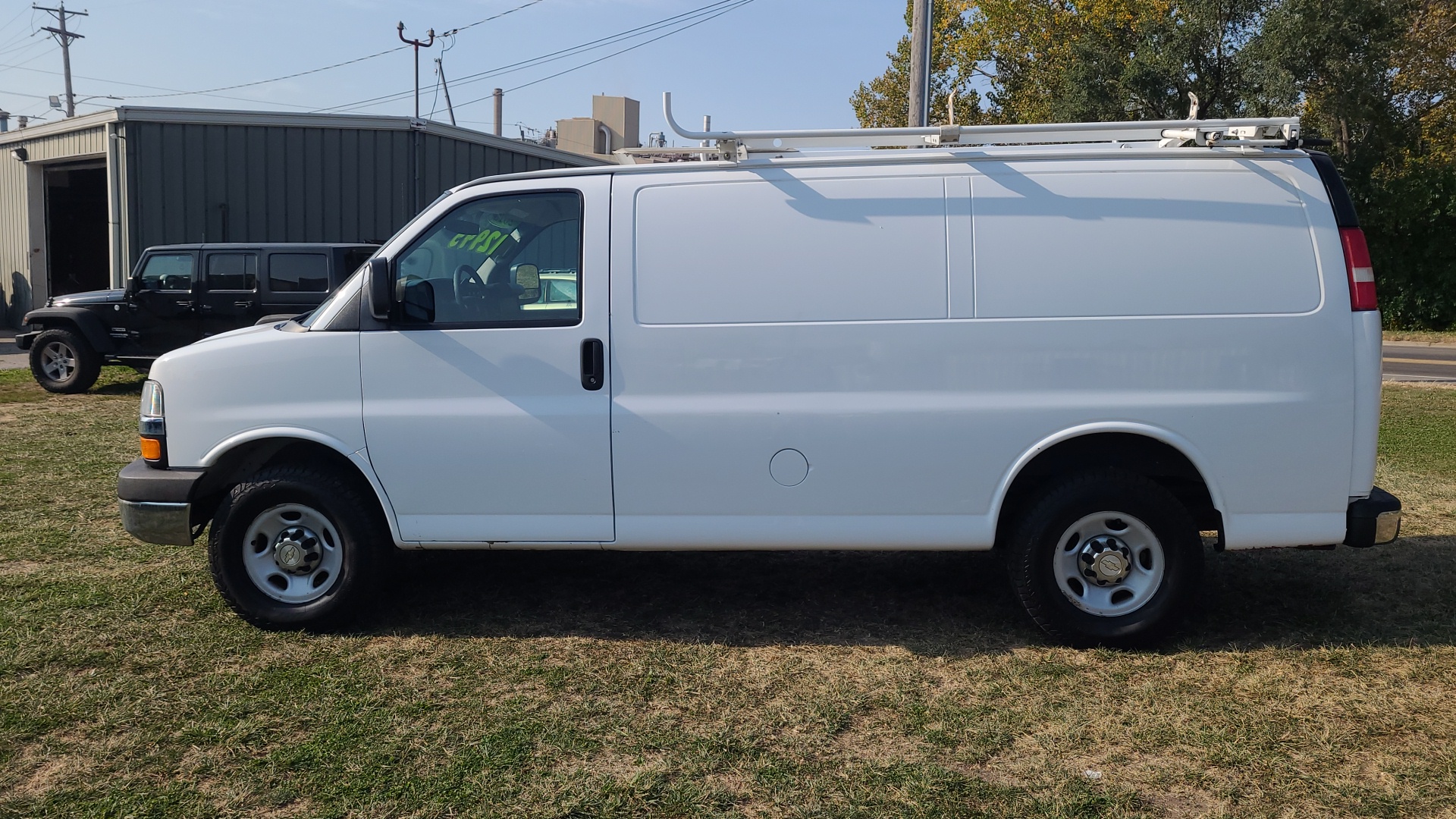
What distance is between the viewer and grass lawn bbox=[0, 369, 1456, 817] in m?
3.50

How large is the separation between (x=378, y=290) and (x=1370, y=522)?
4278mm

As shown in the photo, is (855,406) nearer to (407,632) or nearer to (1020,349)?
(1020,349)

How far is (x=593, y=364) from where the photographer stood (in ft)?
15.6

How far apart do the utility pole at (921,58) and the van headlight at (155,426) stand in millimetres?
8555

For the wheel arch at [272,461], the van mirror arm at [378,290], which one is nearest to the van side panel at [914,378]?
the van mirror arm at [378,290]

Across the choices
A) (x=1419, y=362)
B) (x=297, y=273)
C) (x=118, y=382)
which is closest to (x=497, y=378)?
(x=297, y=273)

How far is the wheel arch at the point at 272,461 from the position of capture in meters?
4.90

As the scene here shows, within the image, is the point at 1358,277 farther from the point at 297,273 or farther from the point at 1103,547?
the point at 297,273

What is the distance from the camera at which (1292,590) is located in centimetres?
559

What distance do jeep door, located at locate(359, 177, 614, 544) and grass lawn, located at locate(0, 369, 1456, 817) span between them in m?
0.60

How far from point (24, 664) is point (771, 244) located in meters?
3.57

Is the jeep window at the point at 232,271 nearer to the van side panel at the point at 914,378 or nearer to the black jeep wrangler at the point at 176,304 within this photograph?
the black jeep wrangler at the point at 176,304

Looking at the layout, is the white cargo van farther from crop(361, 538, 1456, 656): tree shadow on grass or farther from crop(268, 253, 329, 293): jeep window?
crop(268, 253, 329, 293): jeep window

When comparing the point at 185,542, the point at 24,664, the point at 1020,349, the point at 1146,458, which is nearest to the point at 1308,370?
the point at 1146,458
